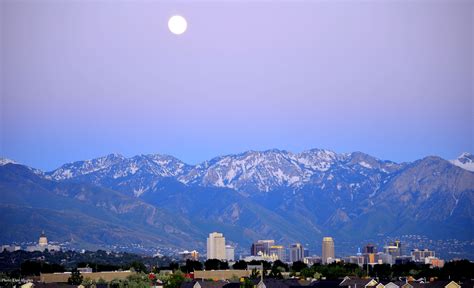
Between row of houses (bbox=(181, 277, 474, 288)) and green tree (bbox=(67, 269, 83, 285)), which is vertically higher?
green tree (bbox=(67, 269, 83, 285))

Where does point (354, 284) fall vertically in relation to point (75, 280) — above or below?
below

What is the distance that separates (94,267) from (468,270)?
1874 inches

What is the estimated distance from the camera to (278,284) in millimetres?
92375

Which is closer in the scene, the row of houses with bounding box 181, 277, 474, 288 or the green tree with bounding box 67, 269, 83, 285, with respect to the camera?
the row of houses with bounding box 181, 277, 474, 288

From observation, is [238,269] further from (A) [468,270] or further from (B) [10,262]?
(B) [10,262]

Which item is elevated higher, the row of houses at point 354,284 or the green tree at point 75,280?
the green tree at point 75,280

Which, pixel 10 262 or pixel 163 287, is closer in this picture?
pixel 163 287

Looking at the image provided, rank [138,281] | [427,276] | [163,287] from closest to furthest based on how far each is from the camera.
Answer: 1. [163,287]
2. [138,281]
3. [427,276]

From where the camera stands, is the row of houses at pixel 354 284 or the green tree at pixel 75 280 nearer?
the row of houses at pixel 354 284

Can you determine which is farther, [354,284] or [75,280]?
[75,280]

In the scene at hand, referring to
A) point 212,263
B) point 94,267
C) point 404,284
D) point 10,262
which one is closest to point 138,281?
point 404,284

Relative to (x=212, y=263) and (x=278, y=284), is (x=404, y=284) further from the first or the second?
(x=212, y=263)

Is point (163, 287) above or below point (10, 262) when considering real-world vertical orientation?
below

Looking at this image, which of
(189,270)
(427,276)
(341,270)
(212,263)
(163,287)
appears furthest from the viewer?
(212,263)
